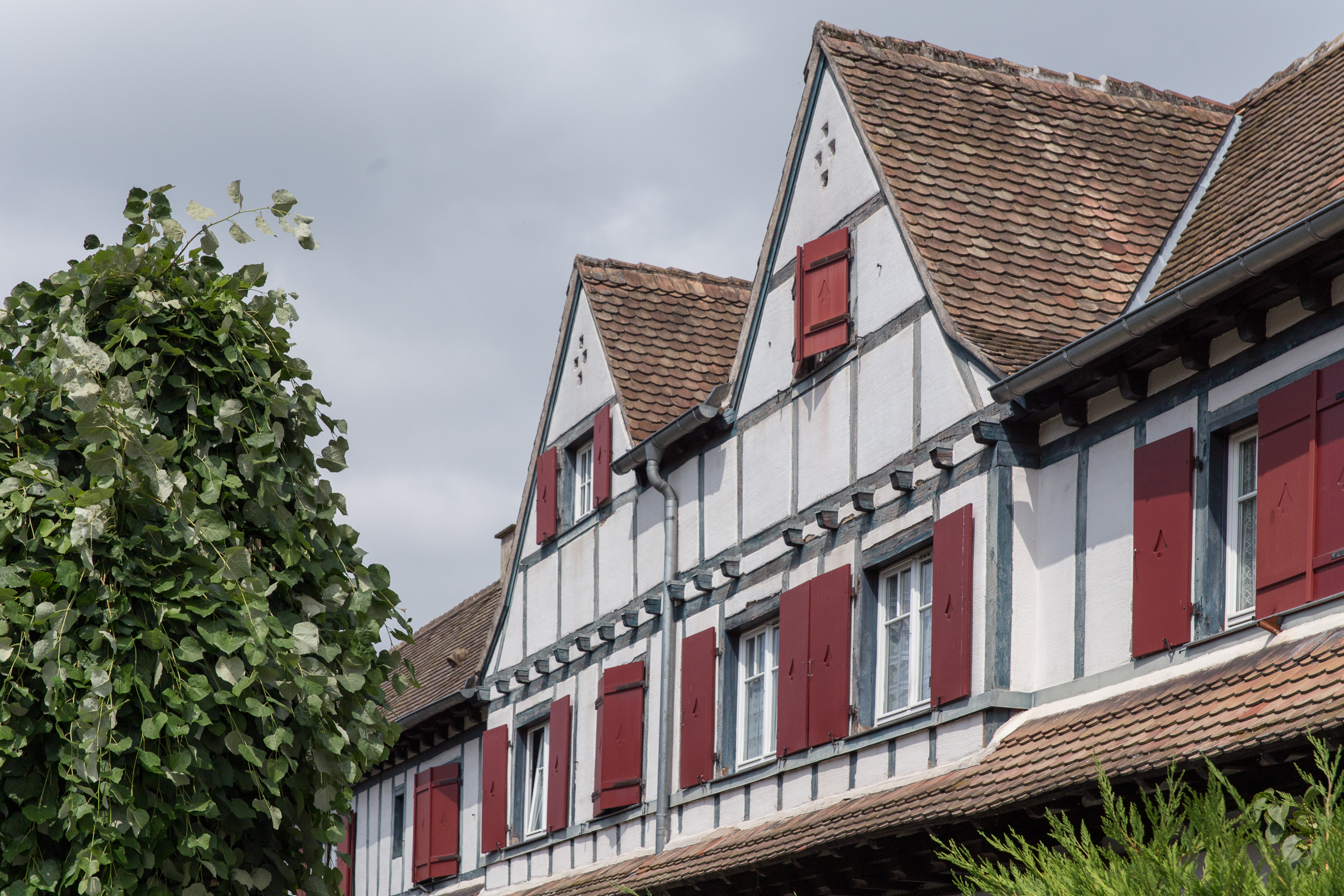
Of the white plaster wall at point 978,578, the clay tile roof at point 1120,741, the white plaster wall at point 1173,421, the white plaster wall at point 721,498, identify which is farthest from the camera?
the white plaster wall at point 721,498

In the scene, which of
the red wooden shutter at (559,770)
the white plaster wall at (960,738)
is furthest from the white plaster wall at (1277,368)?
the red wooden shutter at (559,770)

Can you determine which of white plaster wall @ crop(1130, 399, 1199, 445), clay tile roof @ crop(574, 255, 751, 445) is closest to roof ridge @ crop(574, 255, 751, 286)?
clay tile roof @ crop(574, 255, 751, 445)

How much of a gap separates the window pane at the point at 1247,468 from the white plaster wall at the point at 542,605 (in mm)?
9195

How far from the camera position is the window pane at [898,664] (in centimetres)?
1236

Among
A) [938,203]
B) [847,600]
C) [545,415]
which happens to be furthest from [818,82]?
[545,415]

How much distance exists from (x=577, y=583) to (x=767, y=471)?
401cm

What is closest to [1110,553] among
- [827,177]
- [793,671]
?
[793,671]

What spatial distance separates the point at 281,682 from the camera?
5906 millimetres

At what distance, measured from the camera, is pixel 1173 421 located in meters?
10.4

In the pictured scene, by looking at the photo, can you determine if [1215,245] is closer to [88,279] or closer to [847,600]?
[847,600]

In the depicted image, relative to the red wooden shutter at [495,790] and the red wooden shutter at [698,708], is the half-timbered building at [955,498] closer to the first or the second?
the red wooden shutter at [698,708]

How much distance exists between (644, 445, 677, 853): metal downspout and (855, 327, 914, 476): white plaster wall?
120 inches

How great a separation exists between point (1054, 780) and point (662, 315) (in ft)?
33.0

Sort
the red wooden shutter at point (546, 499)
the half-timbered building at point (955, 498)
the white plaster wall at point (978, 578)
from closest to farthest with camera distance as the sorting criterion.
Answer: the half-timbered building at point (955, 498) < the white plaster wall at point (978, 578) < the red wooden shutter at point (546, 499)
